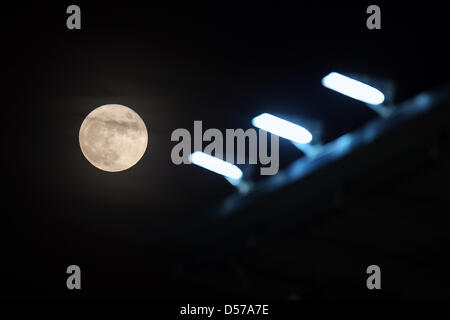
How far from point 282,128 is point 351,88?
3.02 feet

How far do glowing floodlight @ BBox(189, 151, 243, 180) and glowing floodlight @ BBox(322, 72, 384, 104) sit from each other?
162cm

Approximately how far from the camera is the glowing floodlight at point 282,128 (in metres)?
8.34

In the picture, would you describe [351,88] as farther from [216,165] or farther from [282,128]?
→ [216,165]

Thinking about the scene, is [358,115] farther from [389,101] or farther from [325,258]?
[389,101]

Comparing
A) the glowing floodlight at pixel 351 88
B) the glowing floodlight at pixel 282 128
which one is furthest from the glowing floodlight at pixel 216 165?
the glowing floodlight at pixel 351 88

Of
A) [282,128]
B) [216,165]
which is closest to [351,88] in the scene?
[282,128]

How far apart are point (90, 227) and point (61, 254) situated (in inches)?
27.4

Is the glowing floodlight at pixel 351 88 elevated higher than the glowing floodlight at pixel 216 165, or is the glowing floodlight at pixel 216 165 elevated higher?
the glowing floodlight at pixel 351 88

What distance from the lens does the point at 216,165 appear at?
899 cm

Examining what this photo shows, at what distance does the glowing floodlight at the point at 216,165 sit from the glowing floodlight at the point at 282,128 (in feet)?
2.32

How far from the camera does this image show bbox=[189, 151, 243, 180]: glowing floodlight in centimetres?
892

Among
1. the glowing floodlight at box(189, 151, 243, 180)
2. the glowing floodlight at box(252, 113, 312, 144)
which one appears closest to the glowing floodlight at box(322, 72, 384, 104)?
the glowing floodlight at box(252, 113, 312, 144)

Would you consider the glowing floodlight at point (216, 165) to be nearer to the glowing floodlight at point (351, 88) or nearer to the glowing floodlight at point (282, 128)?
the glowing floodlight at point (282, 128)
